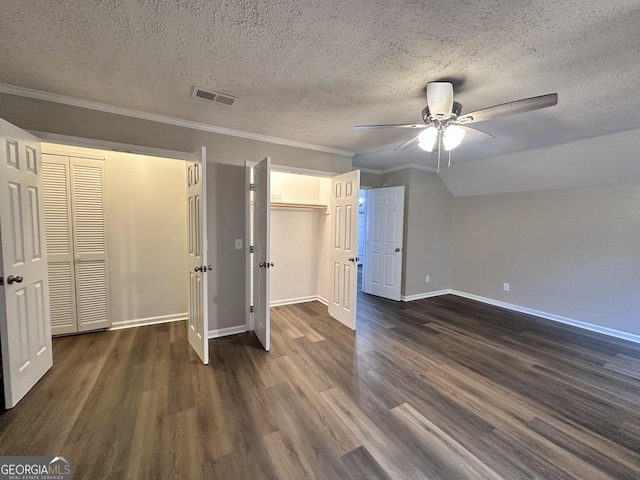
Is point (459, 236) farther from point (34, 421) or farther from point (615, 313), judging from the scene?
point (34, 421)

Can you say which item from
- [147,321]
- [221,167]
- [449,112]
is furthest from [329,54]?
[147,321]

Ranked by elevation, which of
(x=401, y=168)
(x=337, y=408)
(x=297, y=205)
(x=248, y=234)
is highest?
(x=401, y=168)

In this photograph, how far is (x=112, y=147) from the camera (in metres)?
2.59

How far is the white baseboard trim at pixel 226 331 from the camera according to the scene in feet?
10.4

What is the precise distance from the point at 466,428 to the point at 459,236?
163 inches

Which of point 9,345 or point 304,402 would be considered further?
point 304,402

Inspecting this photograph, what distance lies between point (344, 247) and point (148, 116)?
2756mm

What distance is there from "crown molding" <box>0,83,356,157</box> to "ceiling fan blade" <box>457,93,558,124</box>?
2.14m

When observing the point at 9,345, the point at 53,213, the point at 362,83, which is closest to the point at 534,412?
the point at 362,83

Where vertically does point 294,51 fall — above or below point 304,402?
above

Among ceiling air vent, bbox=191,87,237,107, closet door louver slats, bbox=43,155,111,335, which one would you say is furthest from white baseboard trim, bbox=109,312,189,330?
ceiling air vent, bbox=191,87,237,107

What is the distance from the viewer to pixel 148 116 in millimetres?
2715

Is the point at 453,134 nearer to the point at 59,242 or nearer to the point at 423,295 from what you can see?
the point at 423,295

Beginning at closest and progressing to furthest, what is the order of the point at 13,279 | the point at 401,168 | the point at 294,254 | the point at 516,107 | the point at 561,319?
1. the point at 516,107
2. the point at 13,279
3. the point at 561,319
4. the point at 294,254
5. the point at 401,168
